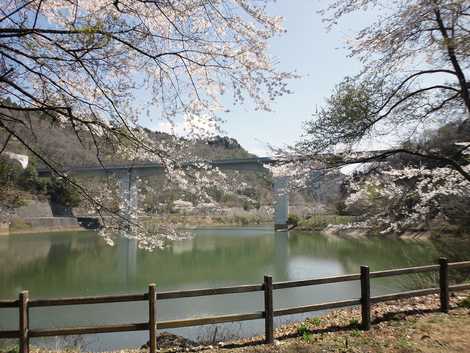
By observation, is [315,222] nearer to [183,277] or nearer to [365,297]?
[183,277]

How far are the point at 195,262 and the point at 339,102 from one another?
1411 centimetres

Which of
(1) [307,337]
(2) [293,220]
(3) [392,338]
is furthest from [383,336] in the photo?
(2) [293,220]

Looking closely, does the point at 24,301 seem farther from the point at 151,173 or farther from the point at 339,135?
the point at 151,173

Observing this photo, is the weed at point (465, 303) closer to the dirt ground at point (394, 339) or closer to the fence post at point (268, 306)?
the dirt ground at point (394, 339)

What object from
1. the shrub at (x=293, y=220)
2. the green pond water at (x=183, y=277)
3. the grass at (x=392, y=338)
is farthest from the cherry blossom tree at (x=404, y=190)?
the shrub at (x=293, y=220)

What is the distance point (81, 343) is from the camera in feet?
21.5

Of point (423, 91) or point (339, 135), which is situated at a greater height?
point (423, 91)

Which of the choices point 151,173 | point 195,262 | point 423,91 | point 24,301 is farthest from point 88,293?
point 151,173

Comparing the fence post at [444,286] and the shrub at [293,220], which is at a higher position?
the fence post at [444,286]

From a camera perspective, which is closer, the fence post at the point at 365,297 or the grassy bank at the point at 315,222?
the fence post at the point at 365,297

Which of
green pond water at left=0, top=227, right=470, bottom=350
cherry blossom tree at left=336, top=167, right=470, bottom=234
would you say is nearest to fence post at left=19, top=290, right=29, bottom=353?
green pond water at left=0, top=227, right=470, bottom=350

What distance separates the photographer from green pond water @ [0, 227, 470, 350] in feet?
26.6

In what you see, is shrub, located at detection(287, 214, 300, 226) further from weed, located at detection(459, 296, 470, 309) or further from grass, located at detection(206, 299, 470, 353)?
grass, located at detection(206, 299, 470, 353)

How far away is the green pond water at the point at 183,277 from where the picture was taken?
8102 mm
